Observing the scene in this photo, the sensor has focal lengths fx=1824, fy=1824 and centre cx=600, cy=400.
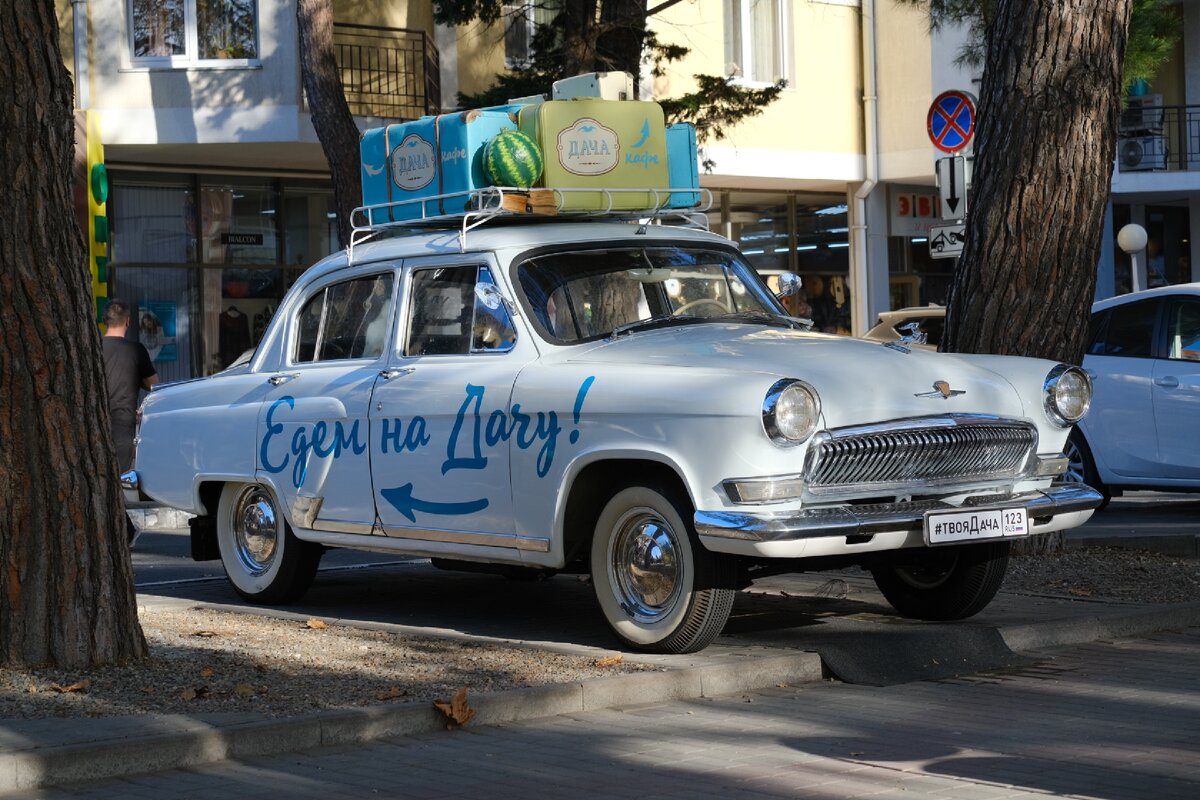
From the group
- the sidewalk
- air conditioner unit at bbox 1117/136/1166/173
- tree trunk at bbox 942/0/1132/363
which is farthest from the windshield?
air conditioner unit at bbox 1117/136/1166/173

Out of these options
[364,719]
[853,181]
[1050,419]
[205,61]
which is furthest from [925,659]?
[853,181]

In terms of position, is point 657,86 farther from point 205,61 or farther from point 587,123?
point 587,123

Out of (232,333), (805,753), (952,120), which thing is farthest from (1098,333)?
(232,333)

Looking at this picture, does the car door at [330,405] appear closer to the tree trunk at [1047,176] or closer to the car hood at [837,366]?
the car hood at [837,366]

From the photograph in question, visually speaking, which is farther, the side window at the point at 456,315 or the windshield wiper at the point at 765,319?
the windshield wiper at the point at 765,319

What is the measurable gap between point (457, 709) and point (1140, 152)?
28.1 metres

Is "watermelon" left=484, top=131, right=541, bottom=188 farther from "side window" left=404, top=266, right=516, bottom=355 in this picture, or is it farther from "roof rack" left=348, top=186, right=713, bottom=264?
"side window" left=404, top=266, right=516, bottom=355

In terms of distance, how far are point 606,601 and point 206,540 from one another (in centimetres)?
352

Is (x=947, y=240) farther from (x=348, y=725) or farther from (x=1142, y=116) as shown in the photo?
(x=1142, y=116)

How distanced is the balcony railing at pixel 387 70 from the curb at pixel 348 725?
715 inches

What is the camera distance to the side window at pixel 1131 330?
541 inches

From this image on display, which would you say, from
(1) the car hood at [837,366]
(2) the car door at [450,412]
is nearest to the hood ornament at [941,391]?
(1) the car hood at [837,366]

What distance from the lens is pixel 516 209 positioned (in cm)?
877

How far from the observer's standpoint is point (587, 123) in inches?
364
